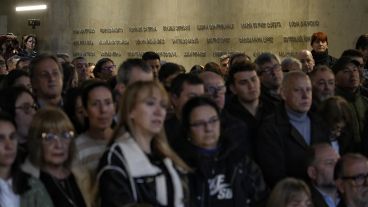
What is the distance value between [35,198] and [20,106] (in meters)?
1.14

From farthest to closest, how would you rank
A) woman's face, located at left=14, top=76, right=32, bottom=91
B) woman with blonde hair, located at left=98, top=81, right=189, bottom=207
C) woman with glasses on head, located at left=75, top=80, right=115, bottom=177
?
woman's face, located at left=14, top=76, right=32, bottom=91 → woman with glasses on head, located at left=75, top=80, right=115, bottom=177 → woman with blonde hair, located at left=98, top=81, right=189, bottom=207

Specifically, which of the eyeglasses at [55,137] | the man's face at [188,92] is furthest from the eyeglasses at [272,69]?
the eyeglasses at [55,137]

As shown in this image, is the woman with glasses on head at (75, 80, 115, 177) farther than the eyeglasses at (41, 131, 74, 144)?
Yes

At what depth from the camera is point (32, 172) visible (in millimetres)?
4387

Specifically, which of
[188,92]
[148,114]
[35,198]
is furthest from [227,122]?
[35,198]

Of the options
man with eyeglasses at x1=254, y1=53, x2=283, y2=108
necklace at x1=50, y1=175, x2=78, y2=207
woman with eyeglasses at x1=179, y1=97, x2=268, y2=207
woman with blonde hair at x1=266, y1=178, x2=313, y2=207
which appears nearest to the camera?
necklace at x1=50, y1=175, x2=78, y2=207

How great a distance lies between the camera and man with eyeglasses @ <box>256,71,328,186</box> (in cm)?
534

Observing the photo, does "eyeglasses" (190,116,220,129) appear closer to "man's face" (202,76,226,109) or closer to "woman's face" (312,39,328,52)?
"man's face" (202,76,226,109)

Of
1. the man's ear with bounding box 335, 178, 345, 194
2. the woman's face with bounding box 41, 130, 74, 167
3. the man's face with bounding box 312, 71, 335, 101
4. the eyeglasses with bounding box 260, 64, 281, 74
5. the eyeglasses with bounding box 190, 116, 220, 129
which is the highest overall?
the eyeglasses with bounding box 260, 64, 281, 74

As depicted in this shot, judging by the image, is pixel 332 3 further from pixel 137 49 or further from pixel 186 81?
pixel 186 81

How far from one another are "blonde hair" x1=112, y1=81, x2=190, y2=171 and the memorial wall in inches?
317

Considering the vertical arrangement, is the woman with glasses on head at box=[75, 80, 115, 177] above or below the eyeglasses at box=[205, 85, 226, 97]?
below

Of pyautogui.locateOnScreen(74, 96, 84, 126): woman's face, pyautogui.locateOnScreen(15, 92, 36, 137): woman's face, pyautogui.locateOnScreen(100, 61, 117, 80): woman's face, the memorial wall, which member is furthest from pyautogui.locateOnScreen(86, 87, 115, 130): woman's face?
the memorial wall

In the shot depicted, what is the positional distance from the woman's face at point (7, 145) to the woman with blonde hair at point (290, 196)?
166 cm
